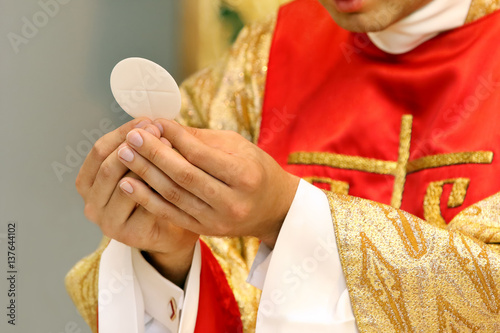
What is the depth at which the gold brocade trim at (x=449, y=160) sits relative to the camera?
1.19 m

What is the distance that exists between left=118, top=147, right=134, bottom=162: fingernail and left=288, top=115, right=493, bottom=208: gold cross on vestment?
0.52m

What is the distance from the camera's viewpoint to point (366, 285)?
3.39 feet

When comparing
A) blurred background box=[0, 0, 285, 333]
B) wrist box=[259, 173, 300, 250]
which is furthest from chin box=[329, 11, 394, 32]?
blurred background box=[0, 0, 285, 333]

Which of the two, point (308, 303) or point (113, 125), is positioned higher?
point (113, 125)

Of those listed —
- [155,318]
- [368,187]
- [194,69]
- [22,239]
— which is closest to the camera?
[155,318]

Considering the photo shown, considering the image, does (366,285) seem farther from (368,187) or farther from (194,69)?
(194,69)

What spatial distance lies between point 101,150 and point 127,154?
0.10 meters

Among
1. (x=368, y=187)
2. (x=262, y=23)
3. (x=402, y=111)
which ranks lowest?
(x=368, y=187)

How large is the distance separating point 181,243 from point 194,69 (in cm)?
140

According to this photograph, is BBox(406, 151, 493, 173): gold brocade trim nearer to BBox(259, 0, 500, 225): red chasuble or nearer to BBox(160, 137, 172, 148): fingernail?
BBox(259, 0, 500, 225): red chasuble

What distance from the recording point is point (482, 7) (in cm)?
131

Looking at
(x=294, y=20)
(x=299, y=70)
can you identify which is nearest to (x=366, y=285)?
(x=299, y=70)

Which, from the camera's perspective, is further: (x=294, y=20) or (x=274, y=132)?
(x=294, y=20)

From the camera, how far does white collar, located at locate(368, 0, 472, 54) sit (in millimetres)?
1300
